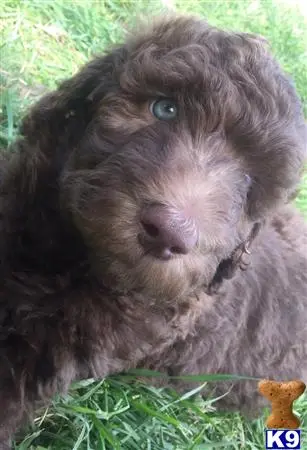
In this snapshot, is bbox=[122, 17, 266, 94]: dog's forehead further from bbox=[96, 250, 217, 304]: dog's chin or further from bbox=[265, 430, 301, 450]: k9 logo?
bbox=[265, 430, 301, 450]: k9 logo

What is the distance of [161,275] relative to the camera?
2.03 m

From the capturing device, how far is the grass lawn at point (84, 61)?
2742 millimetres

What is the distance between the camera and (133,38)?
255 cm

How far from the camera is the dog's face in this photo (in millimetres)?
2004

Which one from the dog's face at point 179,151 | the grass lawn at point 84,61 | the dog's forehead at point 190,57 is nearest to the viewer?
the dog's face at point 179,151

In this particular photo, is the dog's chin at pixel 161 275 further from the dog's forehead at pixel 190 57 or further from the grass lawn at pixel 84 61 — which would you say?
the grass lawn at pixel 84 61

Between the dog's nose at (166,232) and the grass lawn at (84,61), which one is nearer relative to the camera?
the dog's nose at (166,232)

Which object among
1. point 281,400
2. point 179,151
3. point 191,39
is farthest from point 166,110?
point 281,400

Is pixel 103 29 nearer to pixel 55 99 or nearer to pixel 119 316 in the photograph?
pixel 55 99

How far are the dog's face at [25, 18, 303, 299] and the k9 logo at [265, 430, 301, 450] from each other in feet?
2.43

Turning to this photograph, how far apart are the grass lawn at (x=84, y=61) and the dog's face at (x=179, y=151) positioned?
77 centimetres

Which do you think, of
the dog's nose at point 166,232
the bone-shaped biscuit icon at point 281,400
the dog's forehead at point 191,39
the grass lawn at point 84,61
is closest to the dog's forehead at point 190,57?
the dog's forehead at point 191,39

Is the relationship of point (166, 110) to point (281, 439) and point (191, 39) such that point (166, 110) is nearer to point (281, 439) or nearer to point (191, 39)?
point (191, 39)

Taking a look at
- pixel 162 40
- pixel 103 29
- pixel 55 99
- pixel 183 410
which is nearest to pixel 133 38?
pixel 162 40
